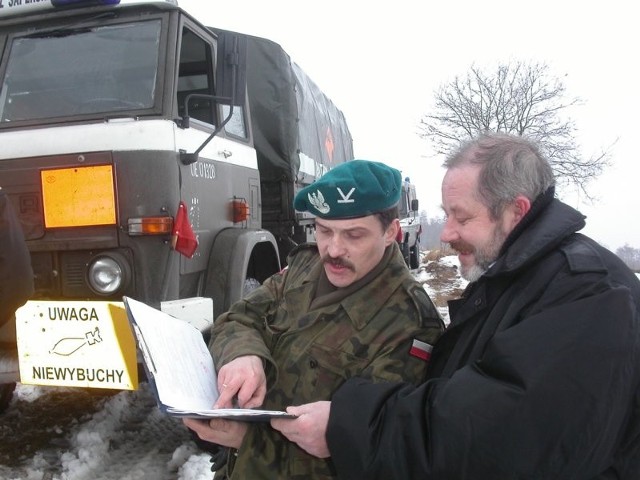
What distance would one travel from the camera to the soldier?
150 cm

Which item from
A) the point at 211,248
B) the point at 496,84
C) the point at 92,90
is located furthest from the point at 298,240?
the point at 496,84

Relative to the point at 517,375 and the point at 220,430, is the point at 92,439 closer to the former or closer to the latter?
the point at 220,430

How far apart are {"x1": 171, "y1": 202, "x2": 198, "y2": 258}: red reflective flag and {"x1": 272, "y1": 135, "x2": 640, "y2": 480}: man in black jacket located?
1.85 meters

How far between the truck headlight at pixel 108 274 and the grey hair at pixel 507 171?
6.92 ft

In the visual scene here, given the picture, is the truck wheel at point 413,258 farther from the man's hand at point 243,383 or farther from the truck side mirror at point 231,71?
the man's hand at point 243,383

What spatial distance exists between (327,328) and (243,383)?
0.30m

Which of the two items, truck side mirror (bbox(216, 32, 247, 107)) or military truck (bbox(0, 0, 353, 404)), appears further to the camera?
truck side mirror (bbox(216, 32, 247, 107))

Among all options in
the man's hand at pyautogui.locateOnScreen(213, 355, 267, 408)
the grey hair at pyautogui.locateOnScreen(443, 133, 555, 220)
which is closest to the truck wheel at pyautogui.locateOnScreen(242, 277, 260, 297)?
the man's hand at pyautogui.locateOnScreen(213, 355, 267, 408)

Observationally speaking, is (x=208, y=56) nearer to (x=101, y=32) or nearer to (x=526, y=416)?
(x=101, y=32)

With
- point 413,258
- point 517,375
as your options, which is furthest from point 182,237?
point 413,258

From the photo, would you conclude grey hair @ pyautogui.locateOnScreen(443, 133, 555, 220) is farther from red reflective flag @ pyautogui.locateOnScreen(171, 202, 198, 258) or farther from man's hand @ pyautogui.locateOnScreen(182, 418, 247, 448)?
red reflective flag @ pyautogui.locateOnScreen(171, 202, 198, 258)

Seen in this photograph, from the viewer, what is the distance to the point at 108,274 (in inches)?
116

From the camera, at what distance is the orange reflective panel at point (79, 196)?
2934 mm

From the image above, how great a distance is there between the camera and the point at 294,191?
5145 mm
